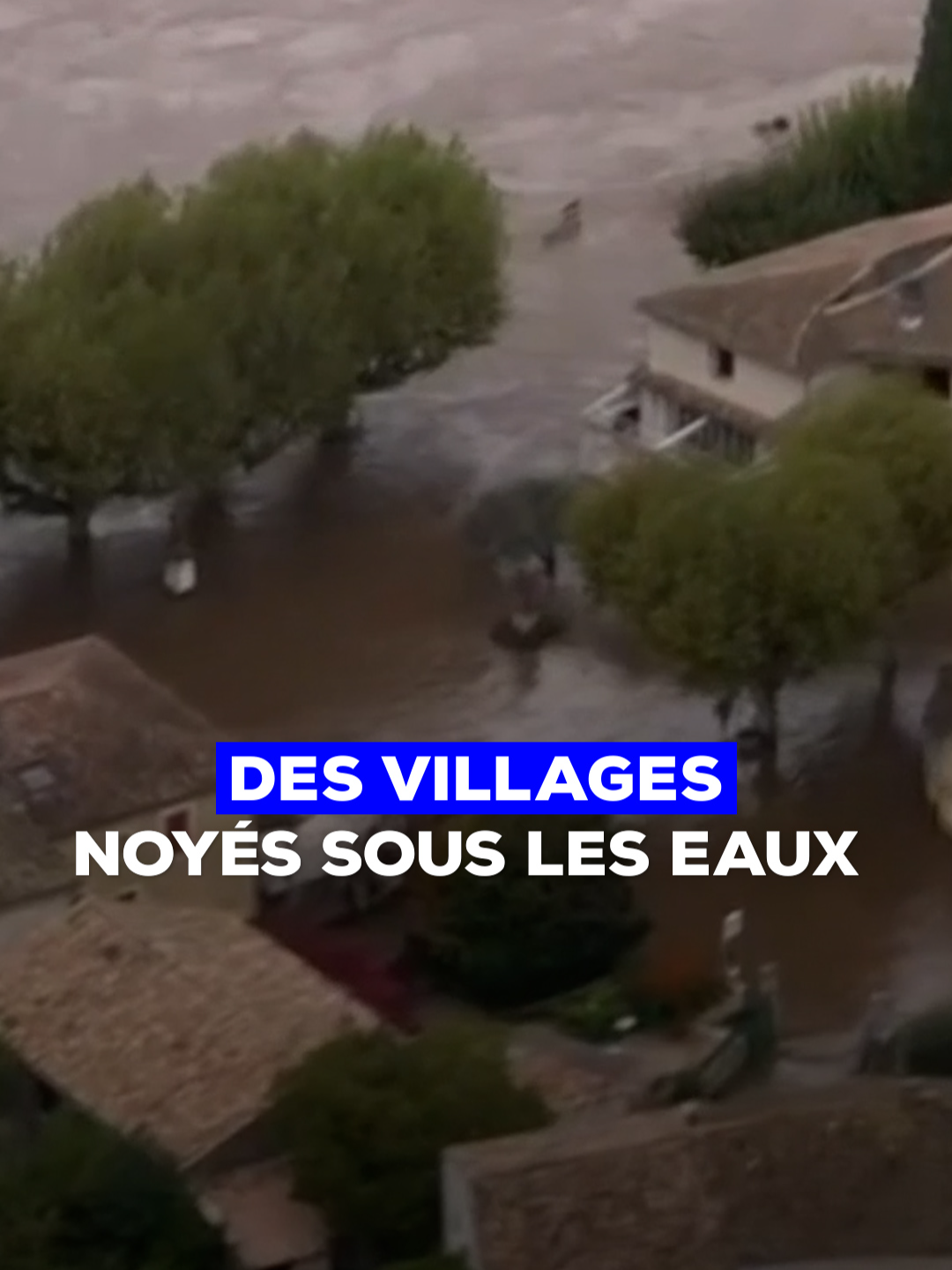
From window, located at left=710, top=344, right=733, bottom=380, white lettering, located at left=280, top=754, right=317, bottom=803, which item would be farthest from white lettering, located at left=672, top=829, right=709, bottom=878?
window, located at left=710, top=344, right=733, bottom=380

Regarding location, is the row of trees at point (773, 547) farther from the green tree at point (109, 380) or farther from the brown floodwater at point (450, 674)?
the green tree at point (109, 380)

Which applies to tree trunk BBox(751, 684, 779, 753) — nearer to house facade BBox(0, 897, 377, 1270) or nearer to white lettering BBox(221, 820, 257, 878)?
white lettering BBox(221, 820, 257, 878)

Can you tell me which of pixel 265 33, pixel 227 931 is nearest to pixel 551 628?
pixel 227 931

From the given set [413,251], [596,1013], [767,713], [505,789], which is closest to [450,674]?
[505,789]

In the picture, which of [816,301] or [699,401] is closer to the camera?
[816,301]

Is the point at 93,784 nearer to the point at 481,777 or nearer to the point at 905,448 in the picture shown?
the point at 481,777

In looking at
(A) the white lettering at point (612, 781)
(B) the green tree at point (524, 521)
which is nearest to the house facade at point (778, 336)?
(B) the green tree at point (524, 521)
